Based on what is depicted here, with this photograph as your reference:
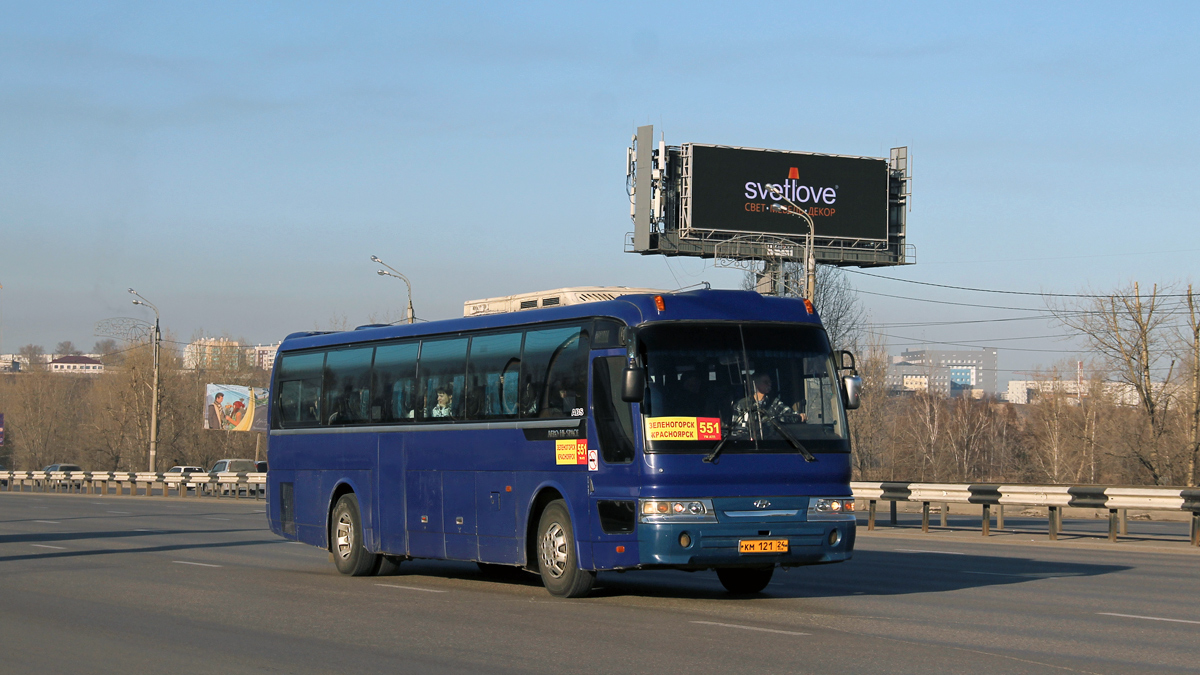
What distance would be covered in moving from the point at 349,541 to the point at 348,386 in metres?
2.04

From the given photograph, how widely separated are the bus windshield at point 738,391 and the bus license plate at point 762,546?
86 cm

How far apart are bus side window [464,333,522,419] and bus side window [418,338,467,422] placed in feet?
0.67

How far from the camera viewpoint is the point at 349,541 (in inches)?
688

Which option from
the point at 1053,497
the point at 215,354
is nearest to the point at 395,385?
the point at 1053,497

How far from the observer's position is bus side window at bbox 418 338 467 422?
1559cm

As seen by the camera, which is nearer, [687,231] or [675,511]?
[675,511]

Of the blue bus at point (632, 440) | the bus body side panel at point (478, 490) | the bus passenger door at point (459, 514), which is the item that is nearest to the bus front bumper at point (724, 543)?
the blue bus at point (632, 440)

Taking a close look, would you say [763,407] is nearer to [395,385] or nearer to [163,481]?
[395,385]

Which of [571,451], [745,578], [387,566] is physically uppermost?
[571,451]

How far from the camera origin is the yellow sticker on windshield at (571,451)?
13.4 meters

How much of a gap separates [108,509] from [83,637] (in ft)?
101

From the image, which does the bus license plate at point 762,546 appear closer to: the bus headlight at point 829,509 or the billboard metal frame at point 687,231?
the bus headlight at point 829,509

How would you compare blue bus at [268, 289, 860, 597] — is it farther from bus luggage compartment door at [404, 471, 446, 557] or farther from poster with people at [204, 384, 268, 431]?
poster with people at [204, 384, 268, 431]

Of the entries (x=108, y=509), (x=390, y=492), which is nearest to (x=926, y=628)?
(x=390, y=492)
